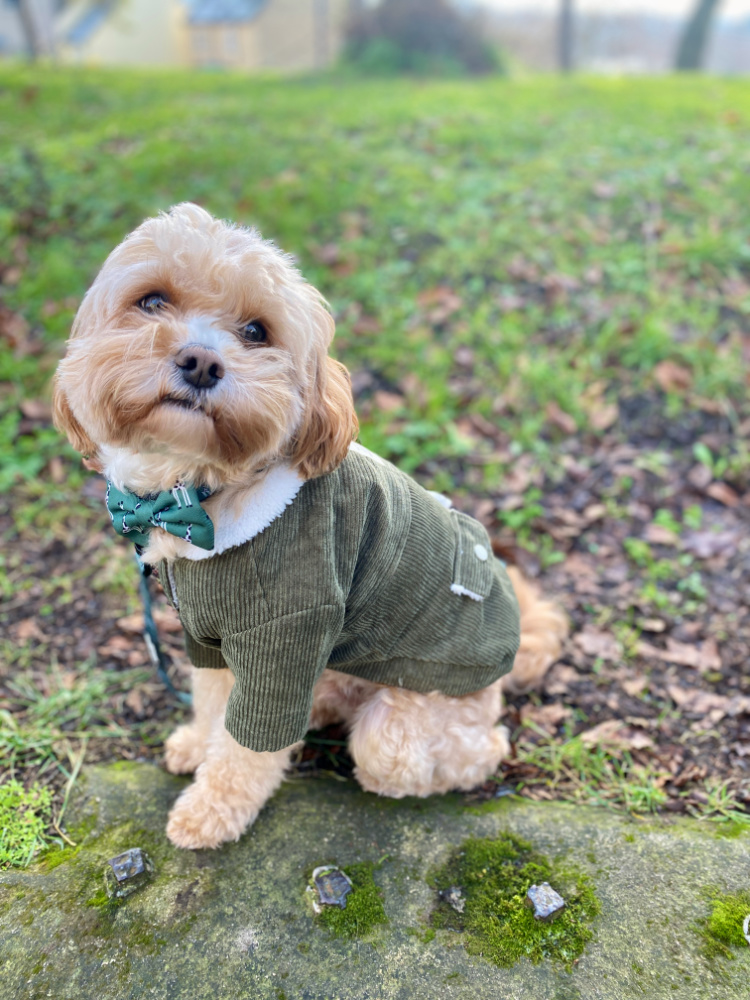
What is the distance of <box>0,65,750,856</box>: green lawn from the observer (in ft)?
11.6

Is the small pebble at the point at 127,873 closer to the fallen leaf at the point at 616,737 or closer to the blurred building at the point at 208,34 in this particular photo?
the fallen leaf at the point at 616,737

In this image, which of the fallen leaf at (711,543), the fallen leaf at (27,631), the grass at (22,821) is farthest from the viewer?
the fallen leaf at (711,543)

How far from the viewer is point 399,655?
254cm

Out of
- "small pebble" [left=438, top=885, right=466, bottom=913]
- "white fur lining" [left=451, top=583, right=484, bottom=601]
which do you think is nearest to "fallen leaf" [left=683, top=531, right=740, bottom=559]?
"white fur lining" [left=451, top=583, right=484, bottom=601]

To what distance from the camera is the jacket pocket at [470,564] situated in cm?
254

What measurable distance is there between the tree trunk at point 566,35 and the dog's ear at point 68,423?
1818cm

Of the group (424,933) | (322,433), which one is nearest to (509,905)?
(424,933)

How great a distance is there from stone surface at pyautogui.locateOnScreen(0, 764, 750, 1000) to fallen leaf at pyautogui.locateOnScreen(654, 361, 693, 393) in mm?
3343

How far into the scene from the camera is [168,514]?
2.04 metres

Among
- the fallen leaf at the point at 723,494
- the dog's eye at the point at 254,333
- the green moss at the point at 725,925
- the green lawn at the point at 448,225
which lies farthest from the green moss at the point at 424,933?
the fallen leaf at the point at 723,494

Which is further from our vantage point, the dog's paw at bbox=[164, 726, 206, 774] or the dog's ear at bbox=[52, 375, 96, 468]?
the dog's paw at bbox=[164, 726, 206, 774]

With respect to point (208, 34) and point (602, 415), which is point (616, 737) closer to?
point (602, 415)

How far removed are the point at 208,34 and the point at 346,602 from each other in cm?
4076

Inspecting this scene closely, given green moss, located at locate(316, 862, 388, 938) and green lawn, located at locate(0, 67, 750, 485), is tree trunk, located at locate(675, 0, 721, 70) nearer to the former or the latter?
green lawn, located at locate(0, 67, 750, 485)
